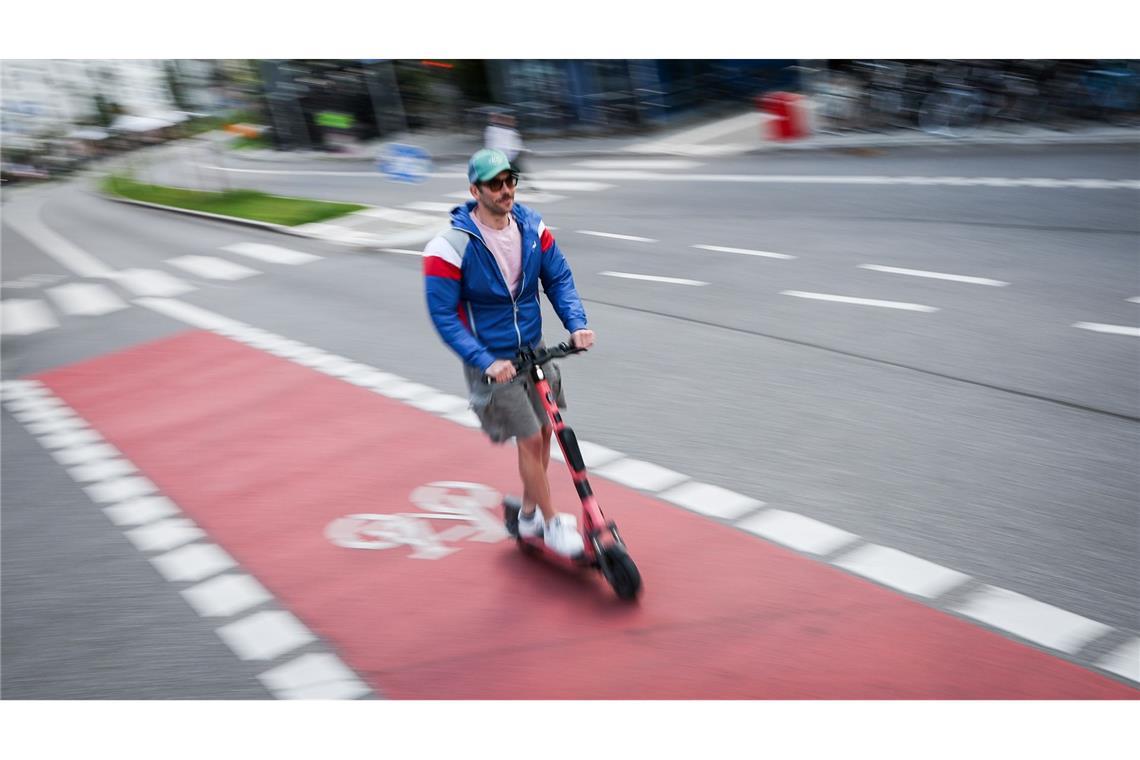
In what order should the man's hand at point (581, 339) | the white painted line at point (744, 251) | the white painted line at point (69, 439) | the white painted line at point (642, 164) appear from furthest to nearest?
→ the white painted line at point (642, 164), the white painted line at point (744, 251), the white painted line at point (69, 439), the man's hand at point (581, 339)

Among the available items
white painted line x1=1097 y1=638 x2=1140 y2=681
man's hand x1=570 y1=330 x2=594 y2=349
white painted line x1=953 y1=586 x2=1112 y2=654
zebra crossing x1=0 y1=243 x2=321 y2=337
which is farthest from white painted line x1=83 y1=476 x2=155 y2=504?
zebra crossing x1=0 y1=243 x2=321 y2=337

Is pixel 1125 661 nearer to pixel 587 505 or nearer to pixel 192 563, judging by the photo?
pixel 587 505

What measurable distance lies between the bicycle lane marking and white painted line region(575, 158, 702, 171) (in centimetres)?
1415

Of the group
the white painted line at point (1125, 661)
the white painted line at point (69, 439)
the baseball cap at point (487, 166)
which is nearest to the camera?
the white painted line at point (1125, 661)

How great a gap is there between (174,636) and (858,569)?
3.40m

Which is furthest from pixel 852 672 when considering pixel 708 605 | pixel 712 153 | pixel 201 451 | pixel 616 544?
pixel 712 153

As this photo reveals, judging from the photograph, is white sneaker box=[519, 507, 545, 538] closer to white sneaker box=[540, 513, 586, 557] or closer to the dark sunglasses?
white sneaker box=[540, 513, 586, 557]

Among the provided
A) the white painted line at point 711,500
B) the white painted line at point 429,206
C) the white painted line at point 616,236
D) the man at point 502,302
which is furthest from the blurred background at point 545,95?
the white painted line at point 429,206

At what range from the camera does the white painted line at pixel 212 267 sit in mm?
15539

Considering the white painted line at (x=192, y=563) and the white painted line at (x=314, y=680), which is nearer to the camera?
the white painted line at (x=314, y=680)

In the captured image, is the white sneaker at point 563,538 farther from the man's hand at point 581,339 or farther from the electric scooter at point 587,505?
the man's hand at point 581,339

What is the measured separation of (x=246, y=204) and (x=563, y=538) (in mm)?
21785

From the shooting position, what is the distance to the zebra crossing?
1400cm

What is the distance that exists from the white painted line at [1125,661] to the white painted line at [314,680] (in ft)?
9.90
